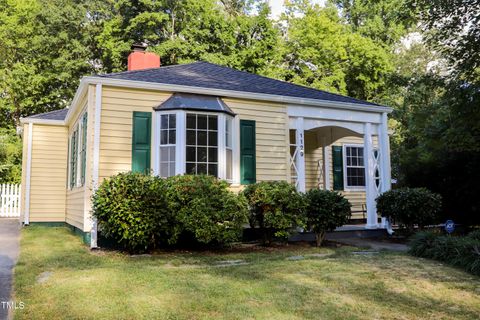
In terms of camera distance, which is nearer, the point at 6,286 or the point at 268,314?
the point at 268,314

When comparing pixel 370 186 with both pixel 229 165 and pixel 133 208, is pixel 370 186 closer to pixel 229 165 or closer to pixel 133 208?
pixel 229 165

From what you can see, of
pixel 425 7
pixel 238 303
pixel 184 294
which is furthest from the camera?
pixel 425 7

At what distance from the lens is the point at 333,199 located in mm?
8633

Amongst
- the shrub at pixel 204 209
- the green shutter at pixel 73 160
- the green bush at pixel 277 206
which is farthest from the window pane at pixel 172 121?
the green shutter at pixel 73 160

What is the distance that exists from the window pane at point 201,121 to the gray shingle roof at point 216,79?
0.73m

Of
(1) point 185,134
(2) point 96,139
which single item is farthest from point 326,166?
(2) point 96,139

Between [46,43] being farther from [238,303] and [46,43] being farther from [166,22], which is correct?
[238,303]

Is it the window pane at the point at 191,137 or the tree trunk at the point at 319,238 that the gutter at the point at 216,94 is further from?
the tree trunk at the point at 319,238

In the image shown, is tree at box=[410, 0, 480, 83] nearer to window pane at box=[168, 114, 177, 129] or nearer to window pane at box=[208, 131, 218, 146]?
window pane at box=[208, 131, 218, 146]

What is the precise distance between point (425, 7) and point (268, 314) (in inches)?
352

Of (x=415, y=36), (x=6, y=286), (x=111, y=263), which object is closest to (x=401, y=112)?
(x=415, y=36)

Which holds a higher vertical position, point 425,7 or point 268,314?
point 425,7

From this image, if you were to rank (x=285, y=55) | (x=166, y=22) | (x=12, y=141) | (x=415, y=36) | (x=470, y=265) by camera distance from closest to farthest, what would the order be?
(x=470, y=265)
(x=12, y=141)
(x=166, y=22)
(x=285, y=55)
(x=415, y=36)

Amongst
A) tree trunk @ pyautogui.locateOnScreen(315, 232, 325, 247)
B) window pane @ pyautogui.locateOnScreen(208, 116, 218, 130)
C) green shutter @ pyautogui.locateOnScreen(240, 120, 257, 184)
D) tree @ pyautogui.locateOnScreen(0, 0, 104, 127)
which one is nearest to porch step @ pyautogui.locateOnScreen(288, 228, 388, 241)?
tree trunk @ pyautogui.locateOnScreen(315, 232, 325, 247)
